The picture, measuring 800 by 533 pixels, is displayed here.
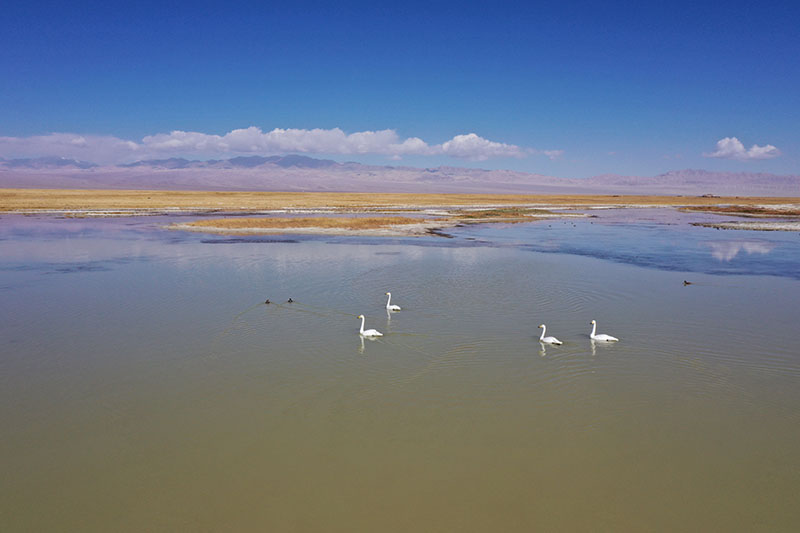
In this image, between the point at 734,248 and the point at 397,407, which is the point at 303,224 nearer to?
the point at 734,248

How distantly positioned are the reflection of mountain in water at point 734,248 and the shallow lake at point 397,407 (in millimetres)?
7937

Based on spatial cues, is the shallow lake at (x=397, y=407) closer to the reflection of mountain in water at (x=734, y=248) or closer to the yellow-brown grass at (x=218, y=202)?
the reflection of mountain in water at (x=734, y=248)

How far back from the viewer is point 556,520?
595cm

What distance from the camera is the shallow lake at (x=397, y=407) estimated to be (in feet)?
20.2

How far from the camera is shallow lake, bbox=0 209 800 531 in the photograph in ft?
20.2

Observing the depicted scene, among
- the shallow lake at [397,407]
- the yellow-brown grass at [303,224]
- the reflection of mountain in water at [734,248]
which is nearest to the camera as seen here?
the shallow lake at [397,407]

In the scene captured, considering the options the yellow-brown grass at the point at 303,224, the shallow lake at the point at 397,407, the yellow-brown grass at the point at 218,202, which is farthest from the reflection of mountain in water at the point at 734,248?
the yellow-brown grass at the point at 218,202

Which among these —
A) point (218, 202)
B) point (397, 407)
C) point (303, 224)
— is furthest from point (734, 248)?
point (218, 202)

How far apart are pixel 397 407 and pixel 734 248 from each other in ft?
87.8

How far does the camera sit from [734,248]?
1114 inches

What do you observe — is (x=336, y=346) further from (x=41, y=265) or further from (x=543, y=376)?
(x=41, y=265)

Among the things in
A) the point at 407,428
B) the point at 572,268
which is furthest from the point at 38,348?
the point at 572,268

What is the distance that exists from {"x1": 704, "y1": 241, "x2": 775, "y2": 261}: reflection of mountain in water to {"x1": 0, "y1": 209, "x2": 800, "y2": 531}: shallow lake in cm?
794

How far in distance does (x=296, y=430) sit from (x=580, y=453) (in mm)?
3975
